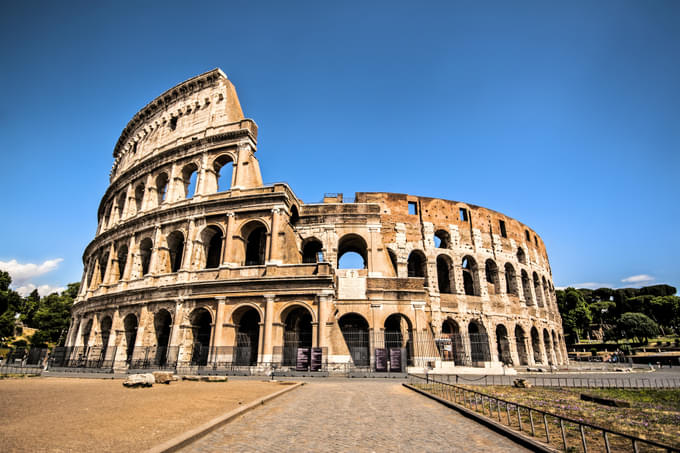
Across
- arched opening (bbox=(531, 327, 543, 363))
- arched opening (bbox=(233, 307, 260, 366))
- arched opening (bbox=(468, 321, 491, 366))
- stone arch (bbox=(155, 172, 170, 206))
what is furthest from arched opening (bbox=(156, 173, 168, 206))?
arched opening (bbox=(531, 327, 543, 363))

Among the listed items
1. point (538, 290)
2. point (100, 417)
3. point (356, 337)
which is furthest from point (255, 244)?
point (538, 290)

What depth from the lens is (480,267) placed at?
2689 cm

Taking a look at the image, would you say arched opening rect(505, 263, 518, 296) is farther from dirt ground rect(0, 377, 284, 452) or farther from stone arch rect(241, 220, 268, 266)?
dirt ground rect(0, 377, 284, 452)

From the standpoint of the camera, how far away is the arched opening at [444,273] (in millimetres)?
26423

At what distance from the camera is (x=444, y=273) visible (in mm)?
28469

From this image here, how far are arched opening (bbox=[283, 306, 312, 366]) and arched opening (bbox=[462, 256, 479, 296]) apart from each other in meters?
13.8

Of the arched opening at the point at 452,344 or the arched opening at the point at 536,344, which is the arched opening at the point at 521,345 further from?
the arched opening at the point at 452,344

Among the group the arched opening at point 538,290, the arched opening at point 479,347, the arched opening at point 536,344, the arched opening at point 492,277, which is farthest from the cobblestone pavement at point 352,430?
the arched opening at point 538,290

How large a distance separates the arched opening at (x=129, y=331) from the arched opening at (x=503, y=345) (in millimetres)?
26447

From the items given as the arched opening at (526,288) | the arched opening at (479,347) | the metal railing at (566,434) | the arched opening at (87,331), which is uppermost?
the arched opening at (526,288)

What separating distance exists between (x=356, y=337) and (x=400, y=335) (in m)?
2.93

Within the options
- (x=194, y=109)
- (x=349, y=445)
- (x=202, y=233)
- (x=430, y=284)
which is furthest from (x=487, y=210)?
(x=349, y=445)

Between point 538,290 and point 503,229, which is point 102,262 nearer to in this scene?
point 503,229

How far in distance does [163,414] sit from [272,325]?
12.0m
